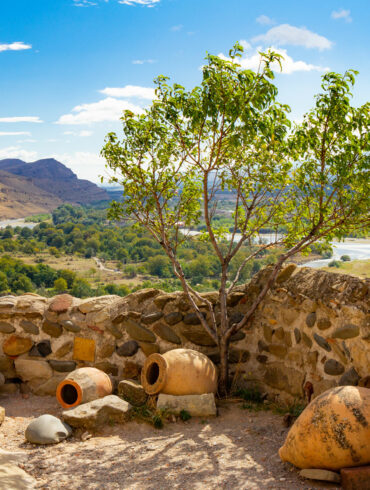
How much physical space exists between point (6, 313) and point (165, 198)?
2.55 m

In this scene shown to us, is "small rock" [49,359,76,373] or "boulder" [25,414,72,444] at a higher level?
"small rock" [49,359,76,373]

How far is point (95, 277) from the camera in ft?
170

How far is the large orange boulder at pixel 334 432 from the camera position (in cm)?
293

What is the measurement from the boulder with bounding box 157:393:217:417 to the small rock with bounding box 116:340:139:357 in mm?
1023

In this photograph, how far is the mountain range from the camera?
13100 cm

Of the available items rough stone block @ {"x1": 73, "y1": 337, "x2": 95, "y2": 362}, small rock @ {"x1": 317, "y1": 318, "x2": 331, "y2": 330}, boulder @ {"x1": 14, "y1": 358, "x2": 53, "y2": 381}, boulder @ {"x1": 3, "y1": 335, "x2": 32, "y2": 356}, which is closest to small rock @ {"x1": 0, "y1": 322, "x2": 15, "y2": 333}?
boulder @ {"x1": 3, "y1": 335, "x2": 32, "y2": 356}

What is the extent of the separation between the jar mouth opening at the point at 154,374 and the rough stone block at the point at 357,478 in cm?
211

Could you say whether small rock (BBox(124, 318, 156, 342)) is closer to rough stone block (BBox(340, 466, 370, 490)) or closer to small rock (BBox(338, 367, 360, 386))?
small rock (BBox(338, 367, 360, 386))

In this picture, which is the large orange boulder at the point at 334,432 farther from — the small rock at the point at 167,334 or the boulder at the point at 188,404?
the small rock at the point at 167,334

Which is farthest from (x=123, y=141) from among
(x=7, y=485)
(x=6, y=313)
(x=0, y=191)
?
(x=0, y=191)

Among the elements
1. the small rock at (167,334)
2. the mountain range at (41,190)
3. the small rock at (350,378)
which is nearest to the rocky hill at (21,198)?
the mountain range at (41,190)

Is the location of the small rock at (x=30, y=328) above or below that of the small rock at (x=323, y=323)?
below

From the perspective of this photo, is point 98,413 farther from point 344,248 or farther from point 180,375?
point 344,248

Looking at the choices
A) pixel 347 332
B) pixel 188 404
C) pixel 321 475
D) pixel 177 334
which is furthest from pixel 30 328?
pixel 321 475
